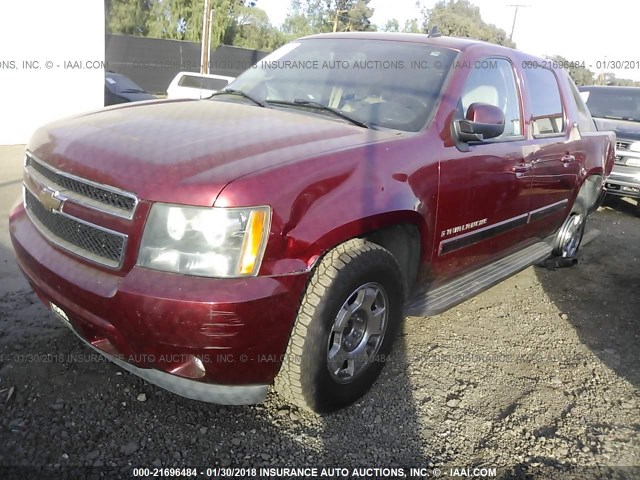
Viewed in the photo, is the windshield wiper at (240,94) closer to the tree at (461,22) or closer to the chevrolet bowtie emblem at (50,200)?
the chevrolet bowtie emblem at (50,200)

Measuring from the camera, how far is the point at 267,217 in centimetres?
213

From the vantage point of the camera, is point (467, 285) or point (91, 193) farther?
point (467, 285)

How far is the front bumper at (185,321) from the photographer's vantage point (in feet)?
6.81

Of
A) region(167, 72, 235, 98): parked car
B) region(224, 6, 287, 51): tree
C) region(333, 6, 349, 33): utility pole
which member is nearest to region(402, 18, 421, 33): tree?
region(333, 6, 349, 33): utility pole

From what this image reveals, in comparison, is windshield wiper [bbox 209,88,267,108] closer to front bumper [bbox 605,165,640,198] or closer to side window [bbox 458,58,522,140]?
side window [bbox 458,58,522,140]

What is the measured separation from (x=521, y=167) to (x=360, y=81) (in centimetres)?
123

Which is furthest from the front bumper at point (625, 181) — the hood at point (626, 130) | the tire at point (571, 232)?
the tire at point (571, 232)

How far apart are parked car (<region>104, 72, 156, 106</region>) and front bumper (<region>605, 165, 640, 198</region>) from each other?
10243 millimetres

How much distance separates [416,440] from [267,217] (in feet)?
4.38

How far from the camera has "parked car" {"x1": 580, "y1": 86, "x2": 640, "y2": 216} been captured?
25.6ft

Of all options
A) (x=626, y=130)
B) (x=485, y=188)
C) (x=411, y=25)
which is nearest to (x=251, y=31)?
(x=411, y=25)

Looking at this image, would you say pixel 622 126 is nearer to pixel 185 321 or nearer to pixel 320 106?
pixel 320 106

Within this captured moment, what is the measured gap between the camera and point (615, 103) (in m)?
9.38

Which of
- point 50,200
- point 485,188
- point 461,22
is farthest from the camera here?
point 461,22
